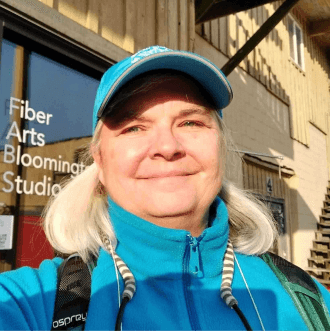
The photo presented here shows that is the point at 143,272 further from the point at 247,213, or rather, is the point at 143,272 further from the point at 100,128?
the point at 247,213

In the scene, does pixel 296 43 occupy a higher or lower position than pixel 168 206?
higher

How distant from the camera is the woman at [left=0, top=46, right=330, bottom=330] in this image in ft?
3.61

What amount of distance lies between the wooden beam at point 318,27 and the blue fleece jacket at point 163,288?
9.35m

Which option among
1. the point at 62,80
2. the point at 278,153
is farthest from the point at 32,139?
the point at 278,153

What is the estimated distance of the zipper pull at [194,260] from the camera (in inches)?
46.9

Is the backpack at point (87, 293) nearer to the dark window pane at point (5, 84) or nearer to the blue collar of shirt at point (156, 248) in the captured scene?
the blue collar of shirt at point (156, 248)

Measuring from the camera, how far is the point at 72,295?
3.15ft

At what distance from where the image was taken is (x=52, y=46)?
253 cm

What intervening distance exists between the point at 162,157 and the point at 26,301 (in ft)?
2.00


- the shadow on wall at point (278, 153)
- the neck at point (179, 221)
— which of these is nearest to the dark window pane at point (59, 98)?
the neck at point (179, 221)

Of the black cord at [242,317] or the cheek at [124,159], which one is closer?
the black cord at [242,317]

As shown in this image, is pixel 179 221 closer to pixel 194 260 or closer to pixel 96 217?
pixel 194 260

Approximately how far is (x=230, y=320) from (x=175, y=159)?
555 millimetres

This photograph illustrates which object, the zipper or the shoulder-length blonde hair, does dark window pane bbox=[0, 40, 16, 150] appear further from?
the zipper
